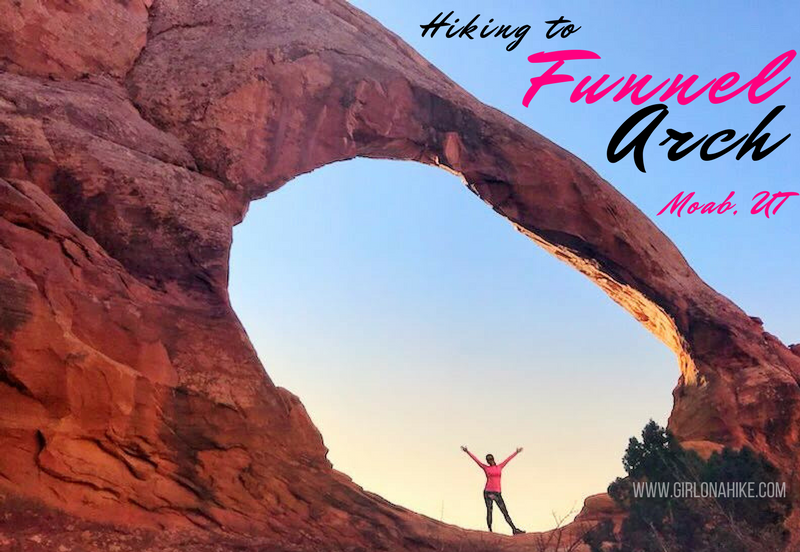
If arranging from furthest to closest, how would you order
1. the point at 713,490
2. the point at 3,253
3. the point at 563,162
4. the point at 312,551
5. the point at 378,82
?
the point at 563,162, the point at 378,82, the point at 713,490, the point at 312,551, the point at 3,253

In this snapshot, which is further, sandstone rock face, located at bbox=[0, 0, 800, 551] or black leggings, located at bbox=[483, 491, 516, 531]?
black leggings, located at bbox=[483, 491, 516, 531]

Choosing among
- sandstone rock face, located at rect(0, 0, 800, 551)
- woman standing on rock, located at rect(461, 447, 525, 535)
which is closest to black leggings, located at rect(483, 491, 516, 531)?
woman standing on rock, located at rect(461, 447, 525, 535)

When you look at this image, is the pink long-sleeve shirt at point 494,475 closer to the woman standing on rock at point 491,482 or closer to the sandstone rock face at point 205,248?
the woman standing on rock at point 491,482

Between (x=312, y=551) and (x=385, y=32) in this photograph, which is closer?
(x=312, y=551)

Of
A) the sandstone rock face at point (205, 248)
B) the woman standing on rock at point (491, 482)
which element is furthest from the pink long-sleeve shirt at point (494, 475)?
the sandstone rock face at point (205, 248)

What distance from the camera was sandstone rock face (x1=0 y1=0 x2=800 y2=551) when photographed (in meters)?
9.49

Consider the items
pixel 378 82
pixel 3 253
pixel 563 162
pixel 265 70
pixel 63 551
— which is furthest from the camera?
pixel 563 162

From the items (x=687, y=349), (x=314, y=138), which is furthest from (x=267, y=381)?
(x=687, y=349)

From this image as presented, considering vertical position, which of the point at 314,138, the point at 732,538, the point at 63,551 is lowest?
the point at 63,551

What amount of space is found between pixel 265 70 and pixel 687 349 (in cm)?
1520

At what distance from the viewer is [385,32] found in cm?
2192

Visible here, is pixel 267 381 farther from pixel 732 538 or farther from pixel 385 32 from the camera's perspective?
pixel 385 32

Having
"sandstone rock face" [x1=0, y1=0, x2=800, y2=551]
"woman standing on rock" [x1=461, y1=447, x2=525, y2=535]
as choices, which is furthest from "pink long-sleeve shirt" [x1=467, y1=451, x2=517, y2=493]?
"sandstone rock face" [x1=0, y1=0, x2=800, y2=551]

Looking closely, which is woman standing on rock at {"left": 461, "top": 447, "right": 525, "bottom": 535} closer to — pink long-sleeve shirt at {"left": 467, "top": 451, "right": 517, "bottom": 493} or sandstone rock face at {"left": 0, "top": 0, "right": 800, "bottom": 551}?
pink long-sleeve shirt at {"left": 467, "top": 451, "right": 517, "bottom": 493}
